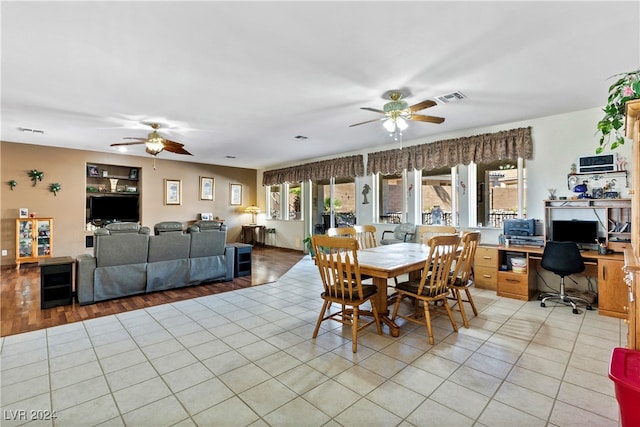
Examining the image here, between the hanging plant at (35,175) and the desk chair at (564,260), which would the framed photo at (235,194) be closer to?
the hanging plant at (35,175)

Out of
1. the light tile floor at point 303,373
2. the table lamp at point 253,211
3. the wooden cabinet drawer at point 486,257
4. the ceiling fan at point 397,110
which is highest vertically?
the ceiling fan at point 397,110

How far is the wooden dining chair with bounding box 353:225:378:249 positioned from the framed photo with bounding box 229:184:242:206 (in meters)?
6.06

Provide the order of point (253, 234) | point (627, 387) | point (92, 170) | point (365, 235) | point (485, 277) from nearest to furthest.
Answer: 1. point (627, 387)
2. point (365, 235)
3. point (485, 277)
4. point (92, 170)
5. point (253, 234)

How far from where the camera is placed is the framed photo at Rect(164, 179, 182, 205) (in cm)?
809

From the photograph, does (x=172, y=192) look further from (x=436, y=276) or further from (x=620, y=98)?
(x=620, y=98)

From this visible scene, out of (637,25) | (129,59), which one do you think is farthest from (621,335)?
(129,59)

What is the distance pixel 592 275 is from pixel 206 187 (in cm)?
857

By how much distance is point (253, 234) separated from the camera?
9.47 meters

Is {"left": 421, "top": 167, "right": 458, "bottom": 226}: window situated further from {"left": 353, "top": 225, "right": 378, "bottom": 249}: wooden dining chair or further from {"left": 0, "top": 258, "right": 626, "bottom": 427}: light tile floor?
{"left": 0, "top": 258, "right": 626, "bottom": 427}: light tile floor

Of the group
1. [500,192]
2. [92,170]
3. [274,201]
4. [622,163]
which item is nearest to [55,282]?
[92,170]

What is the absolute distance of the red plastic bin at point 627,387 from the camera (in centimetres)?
131

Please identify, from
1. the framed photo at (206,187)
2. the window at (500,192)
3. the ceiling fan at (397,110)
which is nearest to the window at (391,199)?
the window at (500,192)

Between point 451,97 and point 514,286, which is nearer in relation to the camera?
point 451,97

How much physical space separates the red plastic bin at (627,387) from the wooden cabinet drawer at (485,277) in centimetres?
302
